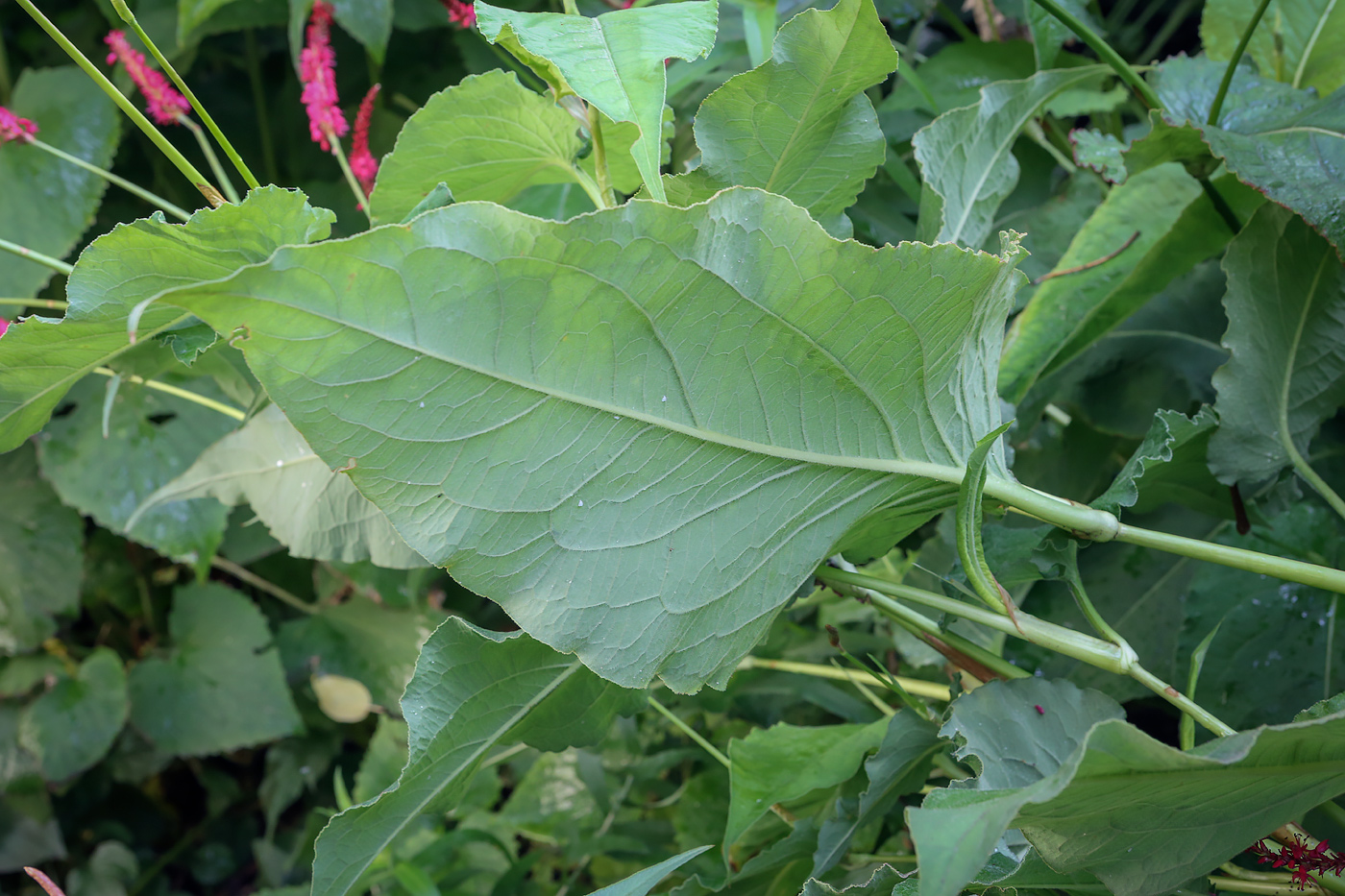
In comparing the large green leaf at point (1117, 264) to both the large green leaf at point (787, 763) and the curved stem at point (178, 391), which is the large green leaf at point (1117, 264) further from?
the curved stem at point (178, 391)

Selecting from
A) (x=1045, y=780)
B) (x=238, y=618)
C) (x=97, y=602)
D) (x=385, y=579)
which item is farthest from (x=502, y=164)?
(x=97, y=602)

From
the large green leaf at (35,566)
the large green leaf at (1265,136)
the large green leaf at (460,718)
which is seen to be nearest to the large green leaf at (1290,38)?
the large green leaf at (1265,136)

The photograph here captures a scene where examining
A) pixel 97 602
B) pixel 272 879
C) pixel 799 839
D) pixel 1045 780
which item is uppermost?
pixel 1045 780

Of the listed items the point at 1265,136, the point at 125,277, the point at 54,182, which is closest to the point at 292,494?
the point at 125,277

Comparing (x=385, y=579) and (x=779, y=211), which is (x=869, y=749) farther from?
(x=385, y=579)

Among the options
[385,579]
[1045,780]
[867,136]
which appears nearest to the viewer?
[1045,780]

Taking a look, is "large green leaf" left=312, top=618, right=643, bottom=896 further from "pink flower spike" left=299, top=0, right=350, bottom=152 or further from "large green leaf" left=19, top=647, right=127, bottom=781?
"large green leaf" left=19, top=647, right=127, bottom=781

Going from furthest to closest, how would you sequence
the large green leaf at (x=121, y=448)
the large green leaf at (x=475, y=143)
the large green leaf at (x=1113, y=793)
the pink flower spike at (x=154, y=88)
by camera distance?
the large green leaf at (x=121, y=448) → the pink flower spike at (x=154, y=88) → the large green leaf at (x=475, y=143) → the large green leaf at (x=1113, y=793)

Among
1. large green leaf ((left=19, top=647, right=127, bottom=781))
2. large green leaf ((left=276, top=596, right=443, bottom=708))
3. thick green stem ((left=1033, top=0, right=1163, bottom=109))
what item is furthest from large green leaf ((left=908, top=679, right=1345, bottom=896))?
large green leaf ((left=19, top=647, right=127, bottom=781))
